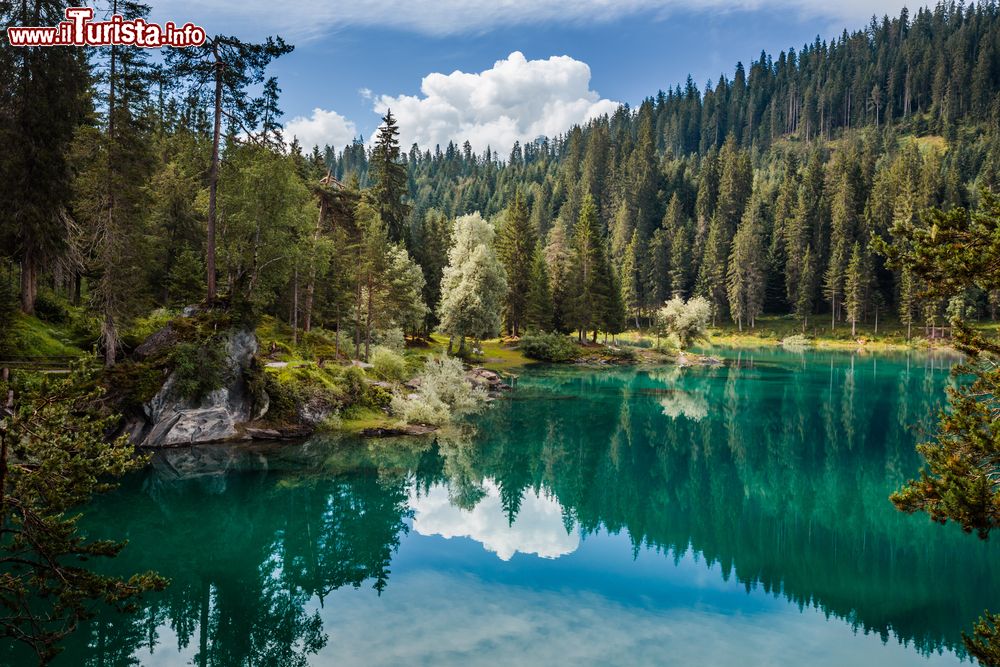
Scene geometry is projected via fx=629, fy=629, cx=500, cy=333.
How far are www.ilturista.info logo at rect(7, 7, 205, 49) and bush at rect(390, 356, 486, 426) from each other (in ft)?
66.6

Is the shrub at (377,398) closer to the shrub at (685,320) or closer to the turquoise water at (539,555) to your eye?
the turquoise water at (539,555)

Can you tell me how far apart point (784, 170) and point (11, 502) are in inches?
5855

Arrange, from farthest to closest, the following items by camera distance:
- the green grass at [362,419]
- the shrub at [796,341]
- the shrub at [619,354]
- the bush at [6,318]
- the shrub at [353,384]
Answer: the shrub at [796,341], the shrub at [619,354], the shrub at [353,384], the green grass at [362,419], the bush at [6,318]

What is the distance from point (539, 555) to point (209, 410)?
17455 millimetres

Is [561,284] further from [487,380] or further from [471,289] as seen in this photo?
[487,380]

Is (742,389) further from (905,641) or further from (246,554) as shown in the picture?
(246,554)

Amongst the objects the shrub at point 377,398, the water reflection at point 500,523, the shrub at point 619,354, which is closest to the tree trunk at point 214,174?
the shrub at point 377,398

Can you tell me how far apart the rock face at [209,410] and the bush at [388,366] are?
11.5 meters

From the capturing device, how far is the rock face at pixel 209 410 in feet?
88.6

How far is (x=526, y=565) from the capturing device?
59.3 ft

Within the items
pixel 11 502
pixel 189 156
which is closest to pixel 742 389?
pixel 189 156

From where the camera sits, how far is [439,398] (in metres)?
39.2

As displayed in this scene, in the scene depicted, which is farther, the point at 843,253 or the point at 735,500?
the point at 843,253

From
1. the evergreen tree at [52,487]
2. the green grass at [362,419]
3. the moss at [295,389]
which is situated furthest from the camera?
the green grass at [362,419]
